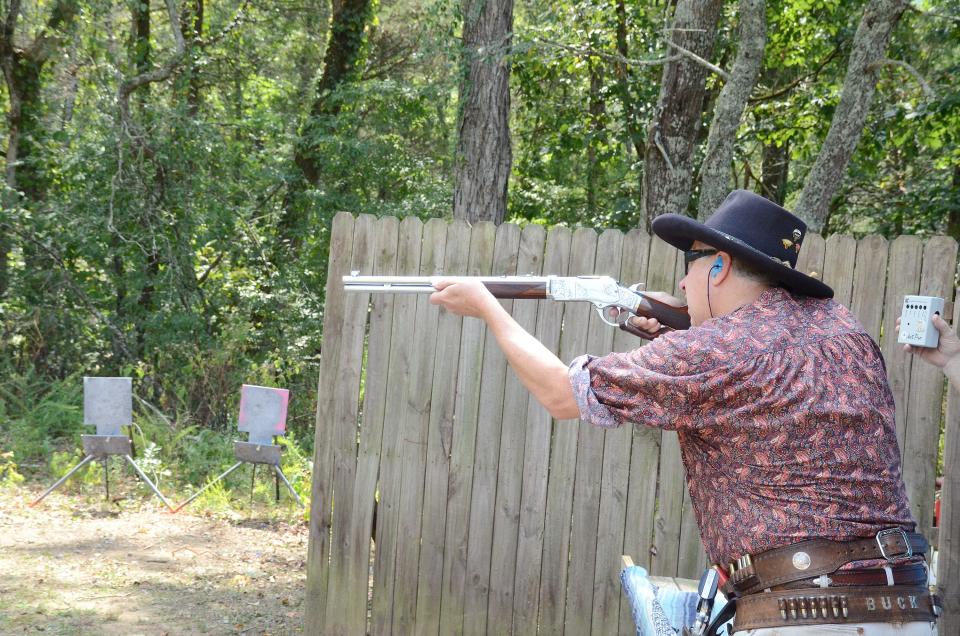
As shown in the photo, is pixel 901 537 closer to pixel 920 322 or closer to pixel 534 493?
pixel 920 322

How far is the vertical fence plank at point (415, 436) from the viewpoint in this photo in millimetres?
4934

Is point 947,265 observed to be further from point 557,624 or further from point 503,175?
point 503,175

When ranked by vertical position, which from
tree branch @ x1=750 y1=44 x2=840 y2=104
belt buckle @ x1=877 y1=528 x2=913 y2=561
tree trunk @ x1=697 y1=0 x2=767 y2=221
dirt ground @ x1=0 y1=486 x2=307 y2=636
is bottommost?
dirt ground @ x1=0 y1=486 x2=307 y2=636

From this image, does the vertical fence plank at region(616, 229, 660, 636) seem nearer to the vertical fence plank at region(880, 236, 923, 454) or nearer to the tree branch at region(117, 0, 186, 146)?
the vertical fence plank at region(880, 236, 923, 454)

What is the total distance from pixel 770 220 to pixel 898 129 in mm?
11198

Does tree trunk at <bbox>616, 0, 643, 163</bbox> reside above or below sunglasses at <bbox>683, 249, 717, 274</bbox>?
above

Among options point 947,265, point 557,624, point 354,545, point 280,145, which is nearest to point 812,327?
point 947,265

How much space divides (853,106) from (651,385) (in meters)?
6.65

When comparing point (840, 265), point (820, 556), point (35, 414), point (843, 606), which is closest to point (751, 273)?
point (820, 556)

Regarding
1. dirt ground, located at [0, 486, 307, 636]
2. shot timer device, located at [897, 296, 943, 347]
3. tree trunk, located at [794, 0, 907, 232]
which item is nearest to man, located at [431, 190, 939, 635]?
shot timer device, located at [897, 296, 943, 347]

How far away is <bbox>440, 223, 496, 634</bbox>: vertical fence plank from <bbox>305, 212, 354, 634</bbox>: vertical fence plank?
708mm

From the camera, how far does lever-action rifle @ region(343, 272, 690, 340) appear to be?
3535 mm

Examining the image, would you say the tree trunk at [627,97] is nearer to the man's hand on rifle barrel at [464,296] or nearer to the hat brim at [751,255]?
the man's hand on rifle barrel at [464,296]

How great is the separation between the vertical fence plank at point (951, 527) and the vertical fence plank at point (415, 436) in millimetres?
2744
